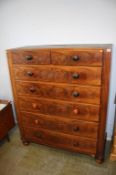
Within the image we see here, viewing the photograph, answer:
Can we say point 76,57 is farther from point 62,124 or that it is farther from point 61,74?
point 62,124

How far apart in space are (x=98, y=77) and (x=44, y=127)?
34.9 inches

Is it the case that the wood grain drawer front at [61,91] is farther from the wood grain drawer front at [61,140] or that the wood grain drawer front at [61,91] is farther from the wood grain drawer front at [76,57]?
the wood grain drawer front at [61,140]

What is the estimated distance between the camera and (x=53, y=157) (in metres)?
1.90

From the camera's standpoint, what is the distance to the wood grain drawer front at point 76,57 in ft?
4.33

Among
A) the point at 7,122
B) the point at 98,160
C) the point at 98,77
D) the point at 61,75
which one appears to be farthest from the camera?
the point at 7,122

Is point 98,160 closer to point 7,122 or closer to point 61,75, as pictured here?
point 61,75

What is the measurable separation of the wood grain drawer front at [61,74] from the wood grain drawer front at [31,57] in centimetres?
6

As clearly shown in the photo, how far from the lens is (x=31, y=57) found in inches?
61.4

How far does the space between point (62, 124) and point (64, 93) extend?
38cm

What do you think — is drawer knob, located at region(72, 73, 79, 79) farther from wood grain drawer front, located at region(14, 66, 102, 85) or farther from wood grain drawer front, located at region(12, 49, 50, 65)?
wood grain drawer front, located at region(12, 49, 50, 65)

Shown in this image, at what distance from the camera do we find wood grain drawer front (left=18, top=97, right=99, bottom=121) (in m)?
1.54

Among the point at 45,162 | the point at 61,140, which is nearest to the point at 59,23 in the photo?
the point at 61,140

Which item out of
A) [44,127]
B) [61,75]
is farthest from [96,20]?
[44,127]

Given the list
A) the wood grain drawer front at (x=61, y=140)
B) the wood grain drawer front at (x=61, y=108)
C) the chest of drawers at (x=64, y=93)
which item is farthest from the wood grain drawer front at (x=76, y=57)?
the wood grain drawer front at (x=61, y=140)
